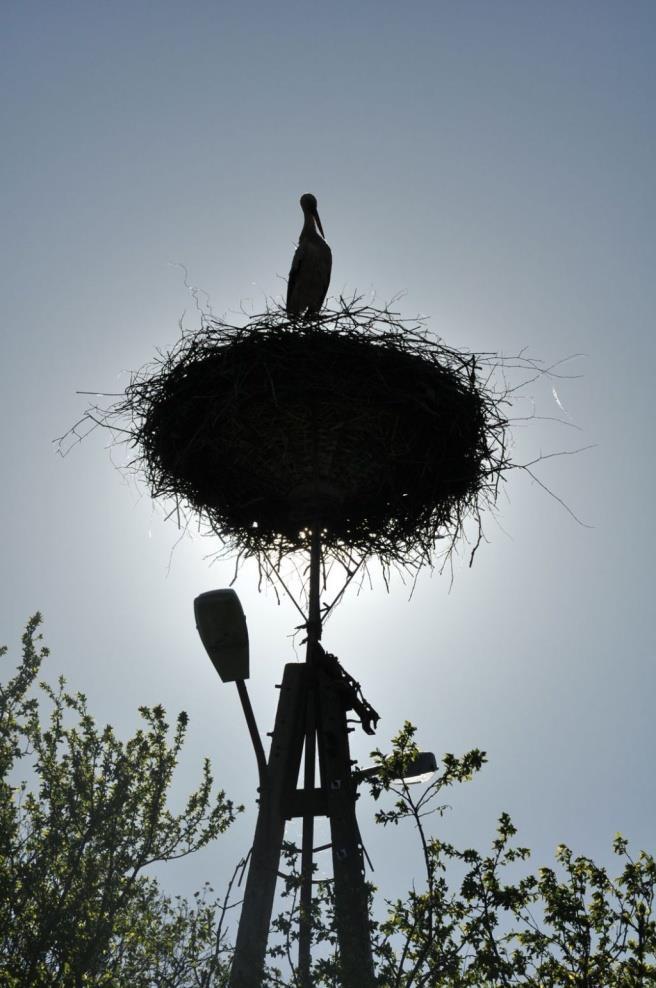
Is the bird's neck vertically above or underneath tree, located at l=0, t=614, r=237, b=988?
above

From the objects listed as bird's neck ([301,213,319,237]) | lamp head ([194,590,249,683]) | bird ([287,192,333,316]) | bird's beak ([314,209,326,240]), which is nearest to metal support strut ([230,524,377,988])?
lamp head ([194,590,249,683])

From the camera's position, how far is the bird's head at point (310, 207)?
7.82 m

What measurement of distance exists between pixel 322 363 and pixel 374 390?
0.30m

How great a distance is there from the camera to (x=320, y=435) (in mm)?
4660

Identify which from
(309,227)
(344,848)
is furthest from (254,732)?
(309,227)

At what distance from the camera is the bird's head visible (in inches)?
308

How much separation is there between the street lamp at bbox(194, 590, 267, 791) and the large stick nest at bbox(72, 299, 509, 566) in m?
1.08

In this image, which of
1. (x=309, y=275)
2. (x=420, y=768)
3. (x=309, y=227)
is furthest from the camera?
(x=309, y=227)

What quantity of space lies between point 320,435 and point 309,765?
1.75m

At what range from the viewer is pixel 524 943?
358 centimetres

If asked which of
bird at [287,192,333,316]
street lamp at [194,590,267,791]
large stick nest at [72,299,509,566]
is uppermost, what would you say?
bird at [287,192,333,316]

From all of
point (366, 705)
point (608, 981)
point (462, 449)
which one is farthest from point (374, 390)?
point (608, 981)

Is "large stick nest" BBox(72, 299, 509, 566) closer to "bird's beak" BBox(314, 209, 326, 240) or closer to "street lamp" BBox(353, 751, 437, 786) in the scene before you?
"street lamp" BBox(353, 751, 437, 786)

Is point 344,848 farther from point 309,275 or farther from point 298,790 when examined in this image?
point 309,275
